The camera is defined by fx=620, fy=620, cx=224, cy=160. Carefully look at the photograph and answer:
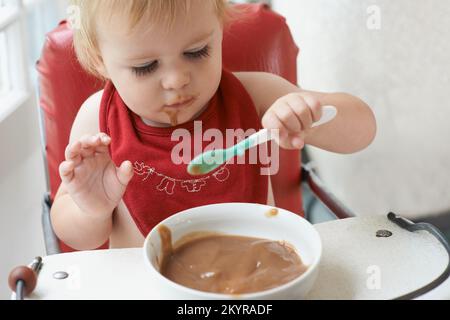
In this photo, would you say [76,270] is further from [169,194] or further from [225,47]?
[225,47]

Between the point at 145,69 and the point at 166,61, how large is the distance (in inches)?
1.9

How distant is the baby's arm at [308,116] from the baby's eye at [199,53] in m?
0.14

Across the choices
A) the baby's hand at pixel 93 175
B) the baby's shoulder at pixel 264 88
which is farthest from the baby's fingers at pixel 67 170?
the baby's shoulder at pixel 264 88

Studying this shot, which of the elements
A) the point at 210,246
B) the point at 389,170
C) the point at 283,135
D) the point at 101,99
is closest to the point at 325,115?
the point at 283,135

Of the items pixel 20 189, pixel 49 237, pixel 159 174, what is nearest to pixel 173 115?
pixel 159 174

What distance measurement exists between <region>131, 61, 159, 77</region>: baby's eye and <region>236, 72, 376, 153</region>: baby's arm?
7.8 inches

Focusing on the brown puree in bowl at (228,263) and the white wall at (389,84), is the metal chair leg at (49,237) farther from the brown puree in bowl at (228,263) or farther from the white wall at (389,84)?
the white wall at (389,84)

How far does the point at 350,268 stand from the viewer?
2.86 ft

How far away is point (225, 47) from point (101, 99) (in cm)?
33

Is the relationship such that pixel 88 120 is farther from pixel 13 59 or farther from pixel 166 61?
pixel 13 59

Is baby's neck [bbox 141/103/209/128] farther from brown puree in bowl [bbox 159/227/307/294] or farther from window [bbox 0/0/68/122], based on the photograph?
window [bbox 0/0/68/122]

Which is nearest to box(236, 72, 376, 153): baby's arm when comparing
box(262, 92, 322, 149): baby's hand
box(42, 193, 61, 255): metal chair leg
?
box(262, 92, 322, 149): baby's hand

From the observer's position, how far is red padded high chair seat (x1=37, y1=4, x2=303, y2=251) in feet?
4.42
